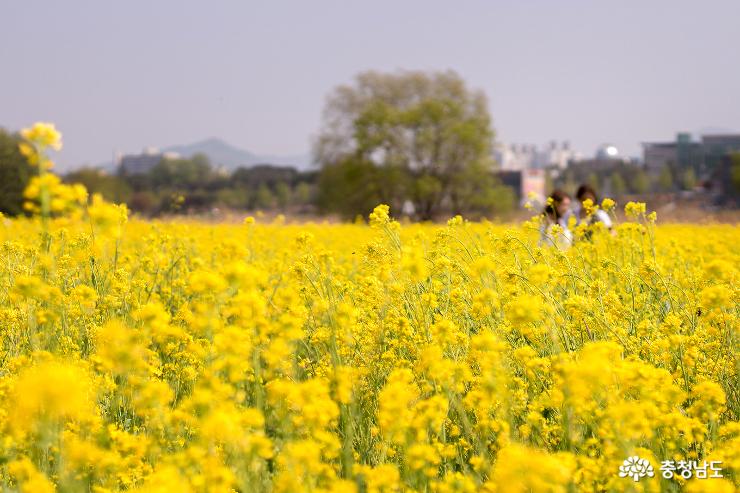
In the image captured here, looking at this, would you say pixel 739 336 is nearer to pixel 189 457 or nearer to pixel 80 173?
pixel 189 457

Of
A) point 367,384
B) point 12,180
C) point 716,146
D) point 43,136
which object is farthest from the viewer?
point 716,146

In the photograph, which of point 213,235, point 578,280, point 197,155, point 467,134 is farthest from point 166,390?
point 197,155

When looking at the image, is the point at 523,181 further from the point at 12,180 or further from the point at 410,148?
the point at 12,180

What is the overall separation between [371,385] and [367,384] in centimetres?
2

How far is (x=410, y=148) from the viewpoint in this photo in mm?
34375

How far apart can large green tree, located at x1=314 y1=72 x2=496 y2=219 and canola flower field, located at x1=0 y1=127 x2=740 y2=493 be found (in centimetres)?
2850

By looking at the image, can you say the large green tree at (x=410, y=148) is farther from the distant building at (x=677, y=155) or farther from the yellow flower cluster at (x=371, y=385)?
the distant building at (x=677, y=155)

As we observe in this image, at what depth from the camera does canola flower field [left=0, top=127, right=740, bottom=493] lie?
219cm

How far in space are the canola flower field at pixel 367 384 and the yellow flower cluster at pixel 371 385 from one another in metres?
0.01

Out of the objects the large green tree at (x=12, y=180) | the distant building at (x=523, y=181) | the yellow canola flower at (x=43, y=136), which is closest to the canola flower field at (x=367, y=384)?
the yellow canola flower at (x=43, y=136)

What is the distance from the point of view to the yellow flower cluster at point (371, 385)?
2.19 metres

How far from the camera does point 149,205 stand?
64188 millimetres

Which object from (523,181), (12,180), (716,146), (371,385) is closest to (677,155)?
(716,146)

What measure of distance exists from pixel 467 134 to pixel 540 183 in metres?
48.1
